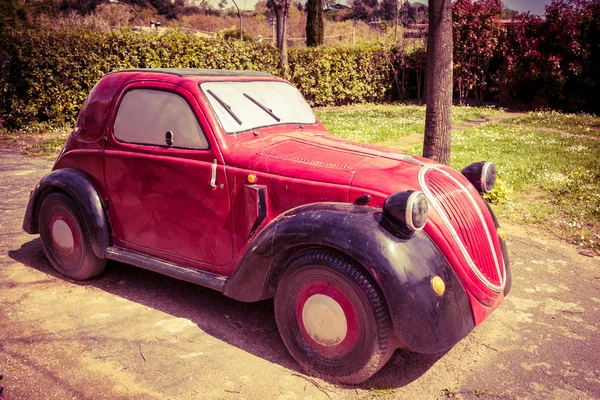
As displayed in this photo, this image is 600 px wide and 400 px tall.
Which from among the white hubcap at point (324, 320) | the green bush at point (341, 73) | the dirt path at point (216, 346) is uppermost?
the green bush at point (341, 73)

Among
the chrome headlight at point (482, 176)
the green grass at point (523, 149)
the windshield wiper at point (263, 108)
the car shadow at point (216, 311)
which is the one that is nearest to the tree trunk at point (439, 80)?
the green grass at point (523, 149)

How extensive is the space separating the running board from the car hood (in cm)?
81

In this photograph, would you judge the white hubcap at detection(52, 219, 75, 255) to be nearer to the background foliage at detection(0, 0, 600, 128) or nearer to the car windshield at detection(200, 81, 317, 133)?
the car windshield at detection(200, 81, 317, 133)

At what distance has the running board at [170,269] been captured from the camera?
3533 mm

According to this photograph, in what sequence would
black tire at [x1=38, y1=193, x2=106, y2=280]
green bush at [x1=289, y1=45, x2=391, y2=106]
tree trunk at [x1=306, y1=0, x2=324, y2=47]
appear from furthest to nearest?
tree trunk at [x1=306, y1=0, x2=324, y2=47] → green bush at [x1=289, y1=45, x2=391, y2=106] → black tire at [x1=38, y1=193, x2=106, y2=280]

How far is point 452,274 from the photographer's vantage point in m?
2.93

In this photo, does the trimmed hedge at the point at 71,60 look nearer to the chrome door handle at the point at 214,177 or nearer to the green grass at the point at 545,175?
the green grass at the point at 545,175

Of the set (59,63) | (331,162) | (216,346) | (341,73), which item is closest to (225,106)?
(331,162)

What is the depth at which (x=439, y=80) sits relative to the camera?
6.31m

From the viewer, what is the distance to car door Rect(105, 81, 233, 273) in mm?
3570

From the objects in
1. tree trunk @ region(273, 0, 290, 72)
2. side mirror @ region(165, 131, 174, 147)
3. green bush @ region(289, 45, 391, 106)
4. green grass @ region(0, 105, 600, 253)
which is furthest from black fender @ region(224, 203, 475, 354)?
green bush @ region(289, 45, 391, 106)

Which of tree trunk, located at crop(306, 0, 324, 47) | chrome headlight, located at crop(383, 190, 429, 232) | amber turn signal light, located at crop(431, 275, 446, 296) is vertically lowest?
amber turn signal light, located at crop(431, 275, 446, 296)

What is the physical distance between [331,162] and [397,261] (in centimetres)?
89

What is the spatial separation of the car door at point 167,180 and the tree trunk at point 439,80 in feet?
12.1
